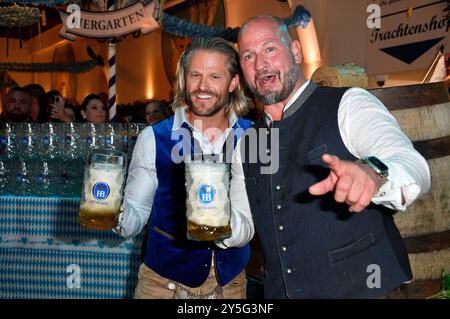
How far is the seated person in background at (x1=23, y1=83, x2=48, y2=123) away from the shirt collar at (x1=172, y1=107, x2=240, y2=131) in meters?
2.81

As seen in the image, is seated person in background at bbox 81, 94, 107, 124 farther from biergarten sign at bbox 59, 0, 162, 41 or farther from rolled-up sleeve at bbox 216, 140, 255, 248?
rolled-up sleeve at bbox 216, 140, 255, 248

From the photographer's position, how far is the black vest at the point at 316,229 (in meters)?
1.34

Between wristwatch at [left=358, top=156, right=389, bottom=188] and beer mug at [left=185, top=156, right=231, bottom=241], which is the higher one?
wristwatch at [left=358, top=156, right=389, bottom=188]

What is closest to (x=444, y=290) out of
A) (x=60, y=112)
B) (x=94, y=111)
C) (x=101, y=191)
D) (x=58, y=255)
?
(x=101, y=191)

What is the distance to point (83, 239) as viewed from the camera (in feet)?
10.6

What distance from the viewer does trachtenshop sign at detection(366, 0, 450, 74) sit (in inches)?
163

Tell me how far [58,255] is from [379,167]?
2.68m

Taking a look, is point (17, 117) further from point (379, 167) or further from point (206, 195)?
point (379, 167)

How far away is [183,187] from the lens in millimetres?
1922

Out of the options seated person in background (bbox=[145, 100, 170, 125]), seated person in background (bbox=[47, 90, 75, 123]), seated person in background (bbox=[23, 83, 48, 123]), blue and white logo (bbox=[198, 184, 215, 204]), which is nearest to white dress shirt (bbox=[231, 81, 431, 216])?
blue and white logo (bbox=[198, 184, 215, 204])

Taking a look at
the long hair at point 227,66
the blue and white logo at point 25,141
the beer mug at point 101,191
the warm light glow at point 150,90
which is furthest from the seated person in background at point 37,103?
the warm light glow at point 150,90

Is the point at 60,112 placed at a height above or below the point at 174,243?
above

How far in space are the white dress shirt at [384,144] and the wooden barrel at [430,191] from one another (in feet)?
2.26
